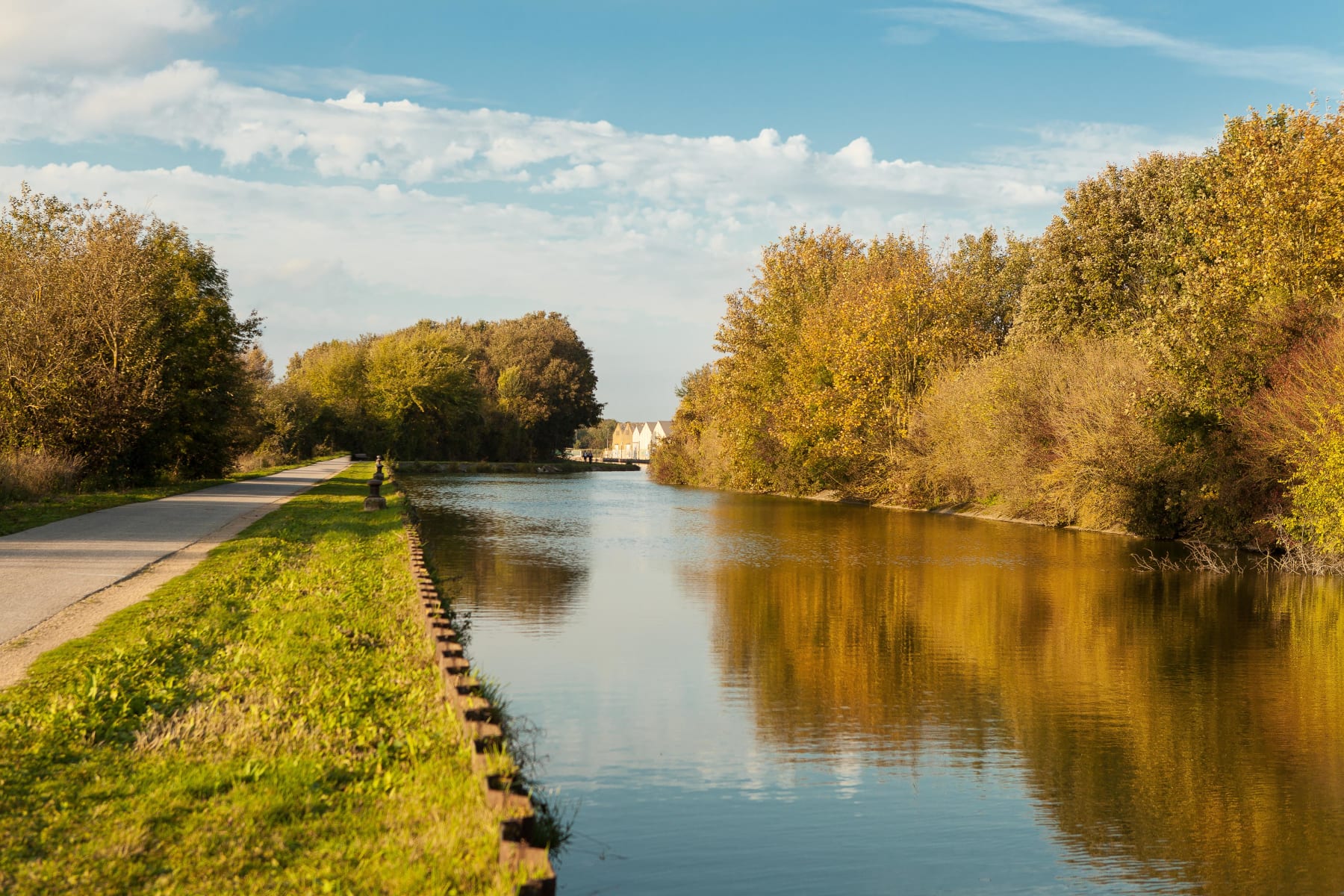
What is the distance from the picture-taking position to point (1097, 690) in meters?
10.2

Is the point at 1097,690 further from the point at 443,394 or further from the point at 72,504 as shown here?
the point at 443,394

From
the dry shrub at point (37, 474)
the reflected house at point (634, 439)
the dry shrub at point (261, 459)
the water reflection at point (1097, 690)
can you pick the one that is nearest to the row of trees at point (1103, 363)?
the water reflection at point (1097, 690)

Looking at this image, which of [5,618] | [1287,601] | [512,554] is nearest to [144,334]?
[512,554]

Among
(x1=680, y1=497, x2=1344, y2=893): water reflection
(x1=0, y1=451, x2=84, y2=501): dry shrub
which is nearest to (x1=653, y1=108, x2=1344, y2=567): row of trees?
(x1=680, y1=497, x2=1344, y2=893): water reflection

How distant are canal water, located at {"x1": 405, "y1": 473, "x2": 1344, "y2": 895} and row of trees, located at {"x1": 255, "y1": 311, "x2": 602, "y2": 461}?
46.5m

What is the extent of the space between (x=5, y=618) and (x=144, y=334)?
20.1 metres

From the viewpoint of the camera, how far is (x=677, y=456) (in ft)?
203

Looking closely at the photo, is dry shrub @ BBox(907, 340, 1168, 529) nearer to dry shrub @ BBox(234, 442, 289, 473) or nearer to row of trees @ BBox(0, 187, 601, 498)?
row of trees @ BBox(0, 187, 601, 498)

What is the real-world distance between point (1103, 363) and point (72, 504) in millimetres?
23523

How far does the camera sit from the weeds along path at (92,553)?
29.9ft

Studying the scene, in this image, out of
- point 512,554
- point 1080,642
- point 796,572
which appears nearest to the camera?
point 1080,642

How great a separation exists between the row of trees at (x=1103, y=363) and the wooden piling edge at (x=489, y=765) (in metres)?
15.8

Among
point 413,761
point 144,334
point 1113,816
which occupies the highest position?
point 144,334

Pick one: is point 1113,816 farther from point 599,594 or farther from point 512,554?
point 512,554
